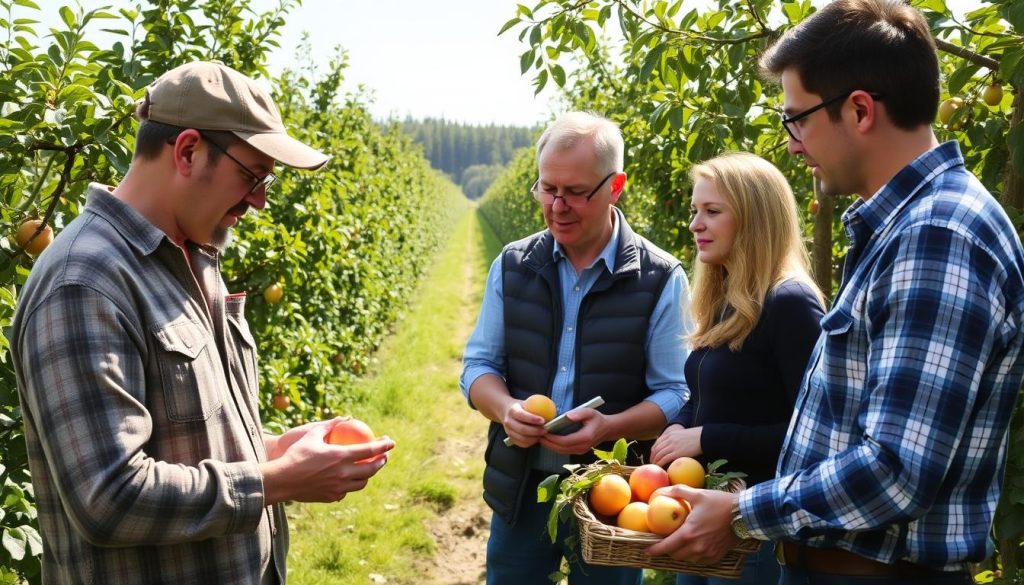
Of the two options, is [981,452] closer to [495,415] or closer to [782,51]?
[782,51]

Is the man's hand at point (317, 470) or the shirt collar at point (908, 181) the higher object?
the shirt collar at point (908, 181)

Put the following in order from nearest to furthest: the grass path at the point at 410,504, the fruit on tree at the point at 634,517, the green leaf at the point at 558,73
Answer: the fruit on tree at the point at 634,517
the green leaf at the point at 558,73
the grass path at the point at 410,504

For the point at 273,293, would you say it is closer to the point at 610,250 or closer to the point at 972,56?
the point at 610,250

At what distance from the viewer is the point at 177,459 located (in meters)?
1.75

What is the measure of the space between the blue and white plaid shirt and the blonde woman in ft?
2.31

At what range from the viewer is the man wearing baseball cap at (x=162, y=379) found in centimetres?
159

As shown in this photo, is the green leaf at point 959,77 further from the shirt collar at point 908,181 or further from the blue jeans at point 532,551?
the blue jeans at point 532,551

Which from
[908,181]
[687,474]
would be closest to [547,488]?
[687,474]

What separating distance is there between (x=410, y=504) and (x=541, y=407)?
3435 millimetres

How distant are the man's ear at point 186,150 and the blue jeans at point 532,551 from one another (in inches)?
59.5

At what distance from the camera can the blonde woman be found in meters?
2.35

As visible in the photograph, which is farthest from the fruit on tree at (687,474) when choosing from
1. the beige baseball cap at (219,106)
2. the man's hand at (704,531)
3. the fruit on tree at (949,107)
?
the fruit on tree at (949,107)

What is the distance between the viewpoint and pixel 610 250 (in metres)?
2.76

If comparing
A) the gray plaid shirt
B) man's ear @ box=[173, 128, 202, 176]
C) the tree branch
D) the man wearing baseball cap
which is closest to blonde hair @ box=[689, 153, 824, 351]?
the tree branch
